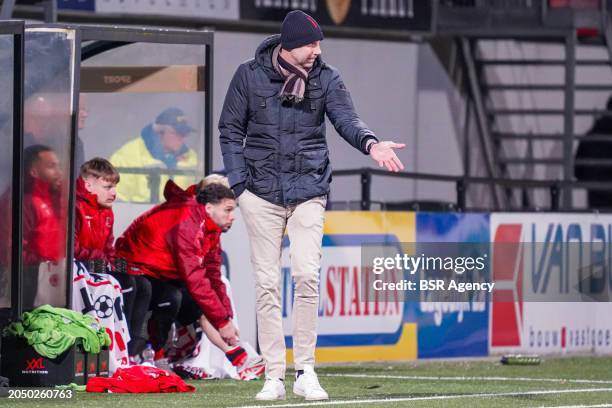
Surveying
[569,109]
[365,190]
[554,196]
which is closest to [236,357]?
[365,190]

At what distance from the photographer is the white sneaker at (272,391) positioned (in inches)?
351

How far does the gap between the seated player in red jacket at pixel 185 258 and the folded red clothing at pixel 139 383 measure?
4.89ft

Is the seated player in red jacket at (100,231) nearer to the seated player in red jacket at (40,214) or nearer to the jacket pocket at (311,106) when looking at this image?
the seated player in red jacket at (40,214)

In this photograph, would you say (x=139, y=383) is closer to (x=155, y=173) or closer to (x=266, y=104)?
(x=266, y=104)

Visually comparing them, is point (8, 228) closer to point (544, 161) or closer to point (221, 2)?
point (221, 2)

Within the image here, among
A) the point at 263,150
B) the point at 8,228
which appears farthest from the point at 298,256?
the point at 8,228

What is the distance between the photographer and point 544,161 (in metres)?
21.6

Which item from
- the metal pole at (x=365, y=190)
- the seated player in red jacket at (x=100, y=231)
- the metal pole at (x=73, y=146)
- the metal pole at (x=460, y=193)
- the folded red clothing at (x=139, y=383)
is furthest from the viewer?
the metal pole at (x=460, y=193)

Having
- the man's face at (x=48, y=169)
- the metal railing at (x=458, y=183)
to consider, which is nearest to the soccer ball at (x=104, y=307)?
the man's face at (x=48, y=169)

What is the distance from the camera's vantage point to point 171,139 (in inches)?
533

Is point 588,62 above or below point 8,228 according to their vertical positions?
above

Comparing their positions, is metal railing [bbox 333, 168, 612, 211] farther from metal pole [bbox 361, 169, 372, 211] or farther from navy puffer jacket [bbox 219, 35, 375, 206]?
navy puffer jacket [bbox 219, 35, 375, 206]

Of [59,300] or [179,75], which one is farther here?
[179,75]

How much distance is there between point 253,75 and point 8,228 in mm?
2024
